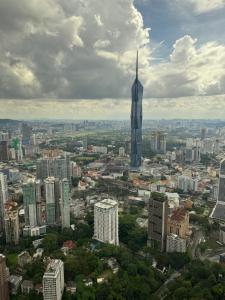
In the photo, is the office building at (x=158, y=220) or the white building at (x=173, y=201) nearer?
the office building at (x=158, y=220)

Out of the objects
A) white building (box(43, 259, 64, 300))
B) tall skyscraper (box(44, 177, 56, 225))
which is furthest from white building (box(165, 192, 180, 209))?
white building (box(43, 259, 64, 300))

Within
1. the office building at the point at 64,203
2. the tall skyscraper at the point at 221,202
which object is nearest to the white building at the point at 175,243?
the tall skyscraper at the point at 221,202

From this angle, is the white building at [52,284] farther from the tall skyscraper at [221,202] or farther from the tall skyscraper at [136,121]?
the tall skyscraper at [136,121]

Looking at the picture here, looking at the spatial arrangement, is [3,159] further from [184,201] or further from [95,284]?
[95,284]

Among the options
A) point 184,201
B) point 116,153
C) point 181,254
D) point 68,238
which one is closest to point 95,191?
point 184,201

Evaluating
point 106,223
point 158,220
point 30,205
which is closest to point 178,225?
point 158,220

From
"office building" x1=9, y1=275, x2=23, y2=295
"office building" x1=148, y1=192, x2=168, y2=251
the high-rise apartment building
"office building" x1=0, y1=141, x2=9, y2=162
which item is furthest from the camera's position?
"office building" x1=0, y1=141, x2=9, y2=162

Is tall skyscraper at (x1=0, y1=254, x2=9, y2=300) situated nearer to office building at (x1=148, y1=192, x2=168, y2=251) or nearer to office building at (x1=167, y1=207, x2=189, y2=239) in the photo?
office building at (x1=148, y1=192, x2=168, y2=251)
